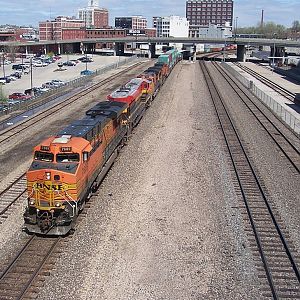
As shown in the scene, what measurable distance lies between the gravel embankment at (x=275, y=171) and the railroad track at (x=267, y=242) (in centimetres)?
48

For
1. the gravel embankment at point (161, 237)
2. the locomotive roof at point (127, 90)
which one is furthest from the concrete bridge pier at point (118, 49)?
the gravel embankment at point (161, 237)

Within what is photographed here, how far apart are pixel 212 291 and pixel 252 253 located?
3236mm

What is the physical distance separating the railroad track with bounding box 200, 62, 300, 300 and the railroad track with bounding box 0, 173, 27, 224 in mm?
11149

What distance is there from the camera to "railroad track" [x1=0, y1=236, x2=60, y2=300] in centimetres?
1374

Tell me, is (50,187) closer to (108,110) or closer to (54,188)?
(54,188)

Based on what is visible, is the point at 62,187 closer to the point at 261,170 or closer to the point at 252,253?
the point at 252,253

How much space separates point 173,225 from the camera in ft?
60.8

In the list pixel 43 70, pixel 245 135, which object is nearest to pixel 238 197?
pixel 245 135

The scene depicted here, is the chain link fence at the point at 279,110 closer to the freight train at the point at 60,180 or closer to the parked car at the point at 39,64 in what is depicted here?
the freight train at the point at 60,180

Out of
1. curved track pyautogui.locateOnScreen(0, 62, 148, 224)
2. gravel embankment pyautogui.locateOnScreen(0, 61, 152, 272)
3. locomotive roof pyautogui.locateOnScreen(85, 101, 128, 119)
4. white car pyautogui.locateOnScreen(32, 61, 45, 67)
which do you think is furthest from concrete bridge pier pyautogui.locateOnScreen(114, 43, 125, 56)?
locomotive roof pyautogui.locateOnScreen(85, 101, 128, 119)

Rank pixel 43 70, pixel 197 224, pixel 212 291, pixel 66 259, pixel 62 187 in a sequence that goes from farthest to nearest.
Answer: pixel 43 70, pixel 197 224, pixel 62 187, pixel 66 259, pixel 212 291

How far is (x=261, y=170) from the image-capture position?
86.5ft

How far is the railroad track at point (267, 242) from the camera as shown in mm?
14266

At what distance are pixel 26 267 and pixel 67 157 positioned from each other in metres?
4.50
